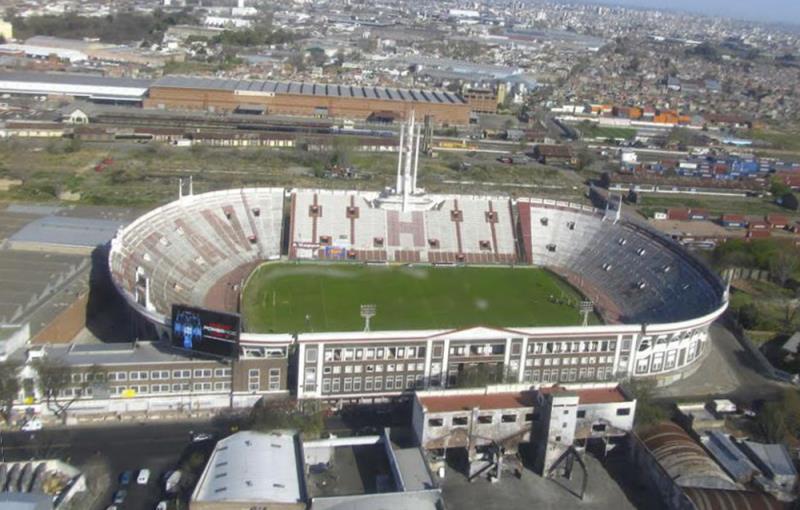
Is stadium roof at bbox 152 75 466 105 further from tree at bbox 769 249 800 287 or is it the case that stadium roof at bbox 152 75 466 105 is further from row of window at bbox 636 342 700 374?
row of window at bbox 636 342 700 374

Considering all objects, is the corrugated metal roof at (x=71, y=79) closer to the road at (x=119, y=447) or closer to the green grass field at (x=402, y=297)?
the green grass field at (x=402, y=297)

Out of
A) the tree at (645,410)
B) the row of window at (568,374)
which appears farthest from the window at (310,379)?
the tree at (645,410)

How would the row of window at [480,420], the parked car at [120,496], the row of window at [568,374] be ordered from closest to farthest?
the parked car at [120,496], the row of window at [480,420], the row of window at [568,374]

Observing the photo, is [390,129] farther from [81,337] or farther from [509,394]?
[509,394]

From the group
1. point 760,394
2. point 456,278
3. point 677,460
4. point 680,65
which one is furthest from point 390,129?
point 680,65

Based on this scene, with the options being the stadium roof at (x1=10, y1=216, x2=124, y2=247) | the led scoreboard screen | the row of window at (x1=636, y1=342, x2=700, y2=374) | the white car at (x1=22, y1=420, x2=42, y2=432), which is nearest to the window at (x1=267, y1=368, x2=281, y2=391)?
the led scoreboard screen

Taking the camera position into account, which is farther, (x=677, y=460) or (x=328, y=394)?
(x=328, y=394)
